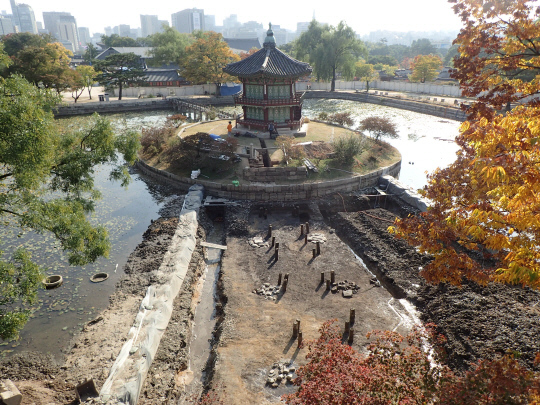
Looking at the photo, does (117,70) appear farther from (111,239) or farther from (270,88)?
(111,239)

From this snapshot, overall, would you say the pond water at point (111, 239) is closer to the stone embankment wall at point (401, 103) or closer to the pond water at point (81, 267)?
the pond water at point (81, 267)

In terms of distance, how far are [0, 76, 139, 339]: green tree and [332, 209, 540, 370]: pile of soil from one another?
11121mm

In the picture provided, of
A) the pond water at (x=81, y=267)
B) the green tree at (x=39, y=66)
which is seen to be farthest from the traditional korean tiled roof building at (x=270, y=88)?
the green tree at (x=39, y=66)

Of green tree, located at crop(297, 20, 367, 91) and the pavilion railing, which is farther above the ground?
green tree, located at crop(297, 20, 367, 91)

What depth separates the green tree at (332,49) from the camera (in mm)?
58281

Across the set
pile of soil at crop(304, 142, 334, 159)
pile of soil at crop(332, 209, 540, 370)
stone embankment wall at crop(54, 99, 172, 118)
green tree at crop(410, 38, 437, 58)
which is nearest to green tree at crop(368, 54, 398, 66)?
green tree at crop(410, 38, 437, 58)

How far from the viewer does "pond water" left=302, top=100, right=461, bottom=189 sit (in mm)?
29205

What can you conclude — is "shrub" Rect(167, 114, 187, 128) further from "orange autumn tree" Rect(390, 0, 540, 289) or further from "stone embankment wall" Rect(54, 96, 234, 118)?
"orange autumn tree" Rect(390, 0, 540, 289)

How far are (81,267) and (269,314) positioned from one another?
8.93 meters

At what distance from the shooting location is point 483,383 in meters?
6.76

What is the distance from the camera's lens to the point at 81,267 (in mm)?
16312

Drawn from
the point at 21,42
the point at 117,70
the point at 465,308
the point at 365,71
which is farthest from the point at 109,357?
the point at 21,42

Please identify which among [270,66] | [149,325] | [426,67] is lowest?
[149,325]

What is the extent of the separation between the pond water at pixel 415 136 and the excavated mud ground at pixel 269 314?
912 cm
